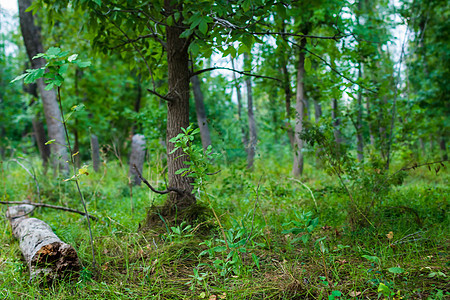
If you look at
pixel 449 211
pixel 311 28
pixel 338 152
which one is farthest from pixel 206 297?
pixel 311 28

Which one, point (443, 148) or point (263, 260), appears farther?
point (443, 148)

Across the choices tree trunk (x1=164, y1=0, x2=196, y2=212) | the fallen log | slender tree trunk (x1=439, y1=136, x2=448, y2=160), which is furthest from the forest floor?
slender tree trunk (x1=439, y1=136, x2=448, y2=160)

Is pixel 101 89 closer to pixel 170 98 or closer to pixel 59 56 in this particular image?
pixel 170 98

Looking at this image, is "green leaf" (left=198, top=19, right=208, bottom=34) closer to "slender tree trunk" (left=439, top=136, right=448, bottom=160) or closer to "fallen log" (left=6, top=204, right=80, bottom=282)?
"fallen log" (left=6, top=204, right=80, bottom=282)

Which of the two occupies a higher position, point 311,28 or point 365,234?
point 311,28

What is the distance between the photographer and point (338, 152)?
3.89 metres

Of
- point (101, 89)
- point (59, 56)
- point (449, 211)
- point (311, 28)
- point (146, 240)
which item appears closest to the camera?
point (59, 56)

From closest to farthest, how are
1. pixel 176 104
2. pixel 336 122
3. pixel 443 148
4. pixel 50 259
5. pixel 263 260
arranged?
pixel 50 259 < pixel 263 260 < pixel 176 104 < pixel 336 122 < pixel 443 148

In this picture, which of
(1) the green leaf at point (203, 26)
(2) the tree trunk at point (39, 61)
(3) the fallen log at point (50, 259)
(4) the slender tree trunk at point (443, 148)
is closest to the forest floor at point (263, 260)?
(3) the fallen log at point (50, 259)

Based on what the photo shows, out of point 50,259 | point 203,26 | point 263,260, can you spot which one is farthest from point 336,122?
point 50,259

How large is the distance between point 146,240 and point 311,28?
609 centimetres

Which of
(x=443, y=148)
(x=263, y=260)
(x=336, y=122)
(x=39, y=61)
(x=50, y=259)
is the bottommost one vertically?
(x=443, y=148)

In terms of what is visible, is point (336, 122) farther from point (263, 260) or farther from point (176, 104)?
point (263, 260)

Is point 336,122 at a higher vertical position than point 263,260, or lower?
higher
